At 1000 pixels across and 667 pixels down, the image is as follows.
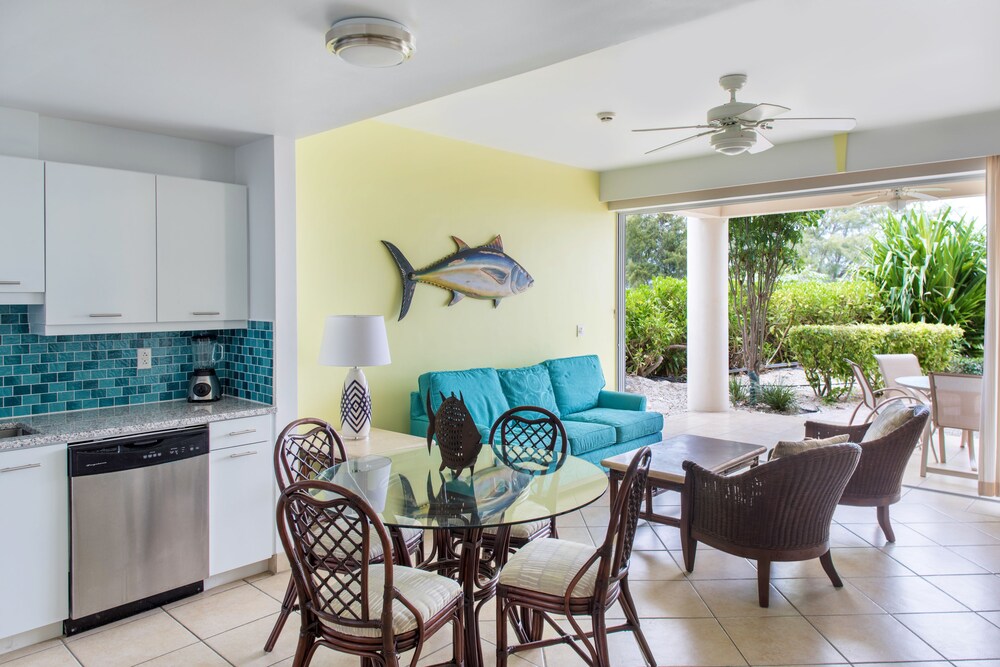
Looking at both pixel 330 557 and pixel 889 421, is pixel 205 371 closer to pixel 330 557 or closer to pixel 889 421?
pixel 330 557

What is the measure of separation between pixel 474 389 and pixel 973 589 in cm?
301

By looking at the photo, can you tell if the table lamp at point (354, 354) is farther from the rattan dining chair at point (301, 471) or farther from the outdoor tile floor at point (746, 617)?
the outdoor tile floor at point (746, 617)

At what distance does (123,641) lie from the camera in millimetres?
2785

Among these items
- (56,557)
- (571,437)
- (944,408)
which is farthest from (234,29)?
(944,408)

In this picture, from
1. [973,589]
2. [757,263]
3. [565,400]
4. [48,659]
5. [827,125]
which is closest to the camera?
[48,659]

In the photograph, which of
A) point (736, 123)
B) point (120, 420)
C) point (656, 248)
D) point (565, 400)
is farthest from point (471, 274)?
point (656, 248)

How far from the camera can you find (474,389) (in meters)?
4.64

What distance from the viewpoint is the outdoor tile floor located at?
263 cm

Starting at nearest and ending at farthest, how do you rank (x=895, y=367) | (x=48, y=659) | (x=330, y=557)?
(x=330, y=557) < (x=48, y=659) < (x=895, y=367)

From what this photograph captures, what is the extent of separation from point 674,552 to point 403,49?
2.98 metres

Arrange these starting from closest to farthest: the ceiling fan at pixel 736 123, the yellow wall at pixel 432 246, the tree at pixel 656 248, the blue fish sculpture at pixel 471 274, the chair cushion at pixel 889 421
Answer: the ceiling fan at pixel 736 123, the chair cushion at pixel 889 421, the yellow wall at pixel 432 246, the blue fish sculpture at pixel 471 274, the tree at pixel 656 248

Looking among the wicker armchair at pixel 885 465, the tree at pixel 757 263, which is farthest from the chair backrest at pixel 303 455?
the tree at pixel 757 263

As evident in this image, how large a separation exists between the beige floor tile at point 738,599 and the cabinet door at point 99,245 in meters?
3.07

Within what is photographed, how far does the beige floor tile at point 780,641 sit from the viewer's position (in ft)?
8.52
